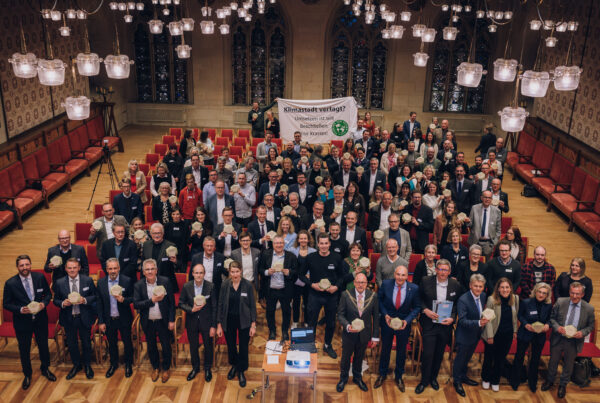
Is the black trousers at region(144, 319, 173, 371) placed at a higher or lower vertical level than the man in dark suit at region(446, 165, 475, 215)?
lower

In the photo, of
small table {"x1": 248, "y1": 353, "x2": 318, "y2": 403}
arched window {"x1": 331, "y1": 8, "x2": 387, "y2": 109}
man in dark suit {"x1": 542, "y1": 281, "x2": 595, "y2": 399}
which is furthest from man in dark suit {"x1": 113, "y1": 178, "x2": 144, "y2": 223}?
arched window {"x1": 331, "y1": 8, "x2": 387, "y2": 109}

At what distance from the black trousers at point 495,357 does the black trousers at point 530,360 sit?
16 cm

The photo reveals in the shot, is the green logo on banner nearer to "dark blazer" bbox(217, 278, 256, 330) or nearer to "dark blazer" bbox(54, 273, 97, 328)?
"dark blazer" bbox(217, 278, 256, 330)

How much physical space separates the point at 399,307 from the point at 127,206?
190 inches

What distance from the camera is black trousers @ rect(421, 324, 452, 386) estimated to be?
6660mm

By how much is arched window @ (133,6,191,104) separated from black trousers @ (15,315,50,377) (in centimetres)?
1389

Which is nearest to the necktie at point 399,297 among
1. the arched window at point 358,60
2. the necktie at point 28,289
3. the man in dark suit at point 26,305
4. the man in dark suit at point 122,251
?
the man in dark suit at point 122,251

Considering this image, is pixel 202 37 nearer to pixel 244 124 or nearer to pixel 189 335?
pixel 244 124

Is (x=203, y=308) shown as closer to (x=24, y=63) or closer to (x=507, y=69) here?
(x=24, y=63)

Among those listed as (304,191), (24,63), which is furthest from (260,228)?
(24,63)

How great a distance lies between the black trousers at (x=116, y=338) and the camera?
6.80 metres

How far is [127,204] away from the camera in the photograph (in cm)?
912

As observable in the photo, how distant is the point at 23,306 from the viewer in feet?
21.6

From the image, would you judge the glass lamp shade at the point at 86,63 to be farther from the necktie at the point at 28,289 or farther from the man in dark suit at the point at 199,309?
the man in dark suit at the point at 199,309
